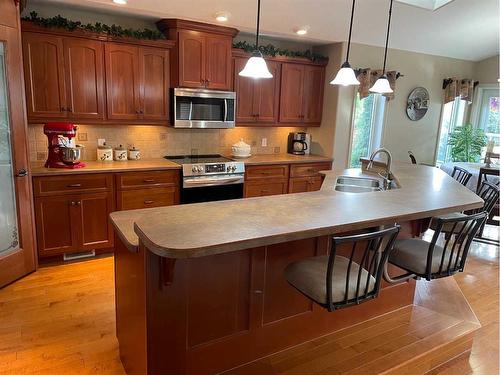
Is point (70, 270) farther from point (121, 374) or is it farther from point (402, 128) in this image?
point (402, 128)

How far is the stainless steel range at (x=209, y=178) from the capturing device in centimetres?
401

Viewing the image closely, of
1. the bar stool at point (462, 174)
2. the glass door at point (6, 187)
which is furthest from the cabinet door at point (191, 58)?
the bar stool at point (462, 174)

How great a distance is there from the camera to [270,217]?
1855mm

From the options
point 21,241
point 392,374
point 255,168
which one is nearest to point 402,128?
point 255,168

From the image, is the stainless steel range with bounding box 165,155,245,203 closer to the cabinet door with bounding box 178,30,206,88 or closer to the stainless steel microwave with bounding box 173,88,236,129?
the stainless steel microwave with bounding box 173,88,236,129

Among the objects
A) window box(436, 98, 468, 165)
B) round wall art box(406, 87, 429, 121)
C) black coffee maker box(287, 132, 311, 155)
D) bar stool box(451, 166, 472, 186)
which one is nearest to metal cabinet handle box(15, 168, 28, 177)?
black coffee maker box(287, 132, 311, 155)

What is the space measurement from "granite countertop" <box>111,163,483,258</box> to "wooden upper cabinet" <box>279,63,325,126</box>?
8.72 ft

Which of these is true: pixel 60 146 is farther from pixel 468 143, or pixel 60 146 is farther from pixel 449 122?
pixel 449 122

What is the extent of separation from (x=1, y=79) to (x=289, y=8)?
9.26 ft

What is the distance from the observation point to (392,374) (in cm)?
221

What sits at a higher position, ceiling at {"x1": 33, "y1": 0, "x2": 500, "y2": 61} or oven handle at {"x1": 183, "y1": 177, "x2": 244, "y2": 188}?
ceiling at {"x1": 33, "y1": 0, "x2": 500, "y2": 61}

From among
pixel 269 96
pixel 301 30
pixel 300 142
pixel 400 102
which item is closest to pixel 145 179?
pixel 269 96

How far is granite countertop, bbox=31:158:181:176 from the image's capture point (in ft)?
11.1

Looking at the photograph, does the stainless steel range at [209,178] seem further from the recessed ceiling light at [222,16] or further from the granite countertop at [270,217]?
the granite countertop at [270,217]
